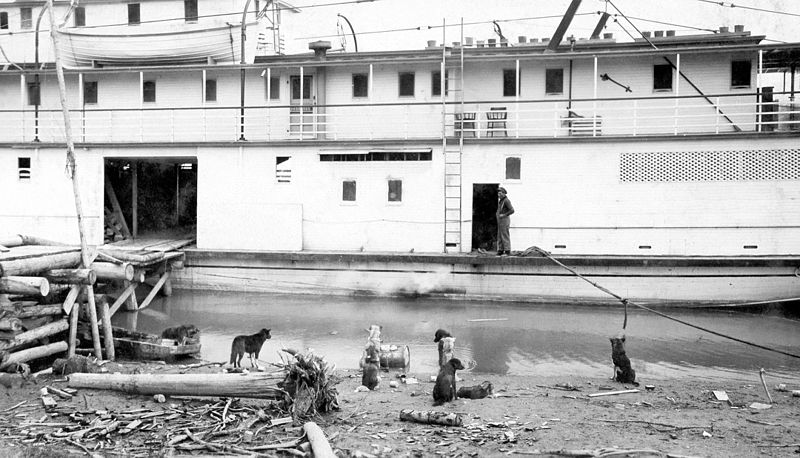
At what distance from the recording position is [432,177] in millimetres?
23031

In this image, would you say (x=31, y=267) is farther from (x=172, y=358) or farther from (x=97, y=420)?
(x=97, y=420)

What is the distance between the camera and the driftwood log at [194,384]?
10008 millimetres

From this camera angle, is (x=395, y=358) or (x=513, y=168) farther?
(x=513, y=168)

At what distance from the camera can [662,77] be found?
80.8 feet

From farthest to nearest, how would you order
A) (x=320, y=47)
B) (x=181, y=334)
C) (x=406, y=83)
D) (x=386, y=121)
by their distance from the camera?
(x=320, y=47) → (x=406, y=83) → (x=386, y=121) → (x=181, y=334)

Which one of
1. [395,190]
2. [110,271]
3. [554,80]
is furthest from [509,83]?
[110,271]

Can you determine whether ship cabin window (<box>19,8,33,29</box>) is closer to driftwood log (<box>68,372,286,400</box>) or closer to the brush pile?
driftwood log (<box>68,372,286,400</box>)

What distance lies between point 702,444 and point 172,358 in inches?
365

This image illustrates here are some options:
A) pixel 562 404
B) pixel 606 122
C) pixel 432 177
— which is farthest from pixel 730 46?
pixel 562 404

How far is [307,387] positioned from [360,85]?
1789 cm

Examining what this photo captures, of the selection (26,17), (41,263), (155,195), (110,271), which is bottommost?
(110,271)

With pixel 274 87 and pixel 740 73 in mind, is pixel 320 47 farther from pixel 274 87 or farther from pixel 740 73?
pixel 740 73

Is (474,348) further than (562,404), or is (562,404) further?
(474,348)

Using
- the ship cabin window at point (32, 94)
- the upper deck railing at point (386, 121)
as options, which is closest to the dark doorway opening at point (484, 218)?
the upper deck railing at point (386, 121)
